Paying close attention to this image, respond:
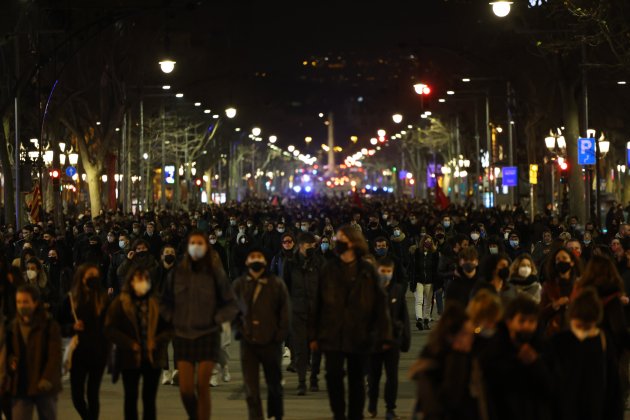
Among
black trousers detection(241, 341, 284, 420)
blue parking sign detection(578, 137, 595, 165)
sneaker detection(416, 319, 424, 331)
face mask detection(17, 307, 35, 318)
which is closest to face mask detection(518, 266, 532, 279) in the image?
black trousers detection(241, 341, 284, 420)

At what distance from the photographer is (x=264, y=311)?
41.8 ft

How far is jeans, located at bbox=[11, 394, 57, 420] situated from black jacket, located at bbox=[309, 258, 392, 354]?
7.21 feet

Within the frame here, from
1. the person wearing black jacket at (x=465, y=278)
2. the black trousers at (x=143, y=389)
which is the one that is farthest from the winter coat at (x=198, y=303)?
the person wearing black jacket at (x=465, y=278)

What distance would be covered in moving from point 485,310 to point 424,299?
46.2 ft

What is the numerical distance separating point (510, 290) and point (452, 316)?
199 inches

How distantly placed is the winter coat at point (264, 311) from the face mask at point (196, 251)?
0.65 meters

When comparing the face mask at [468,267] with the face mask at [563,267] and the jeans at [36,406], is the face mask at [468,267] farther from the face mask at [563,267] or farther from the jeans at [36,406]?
the jeans at [36,406]

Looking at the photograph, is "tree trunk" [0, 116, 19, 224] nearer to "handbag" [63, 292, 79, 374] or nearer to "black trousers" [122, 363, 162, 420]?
"handbag" [63, 292, 79, 374]

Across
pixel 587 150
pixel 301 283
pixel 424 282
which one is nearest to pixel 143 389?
pixel 301 283

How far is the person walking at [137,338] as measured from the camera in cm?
1198

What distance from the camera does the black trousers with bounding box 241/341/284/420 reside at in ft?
41.7

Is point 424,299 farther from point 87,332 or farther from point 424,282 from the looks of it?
point 87,332

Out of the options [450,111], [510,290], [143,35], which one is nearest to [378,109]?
[450,111]

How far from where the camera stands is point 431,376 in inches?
349
